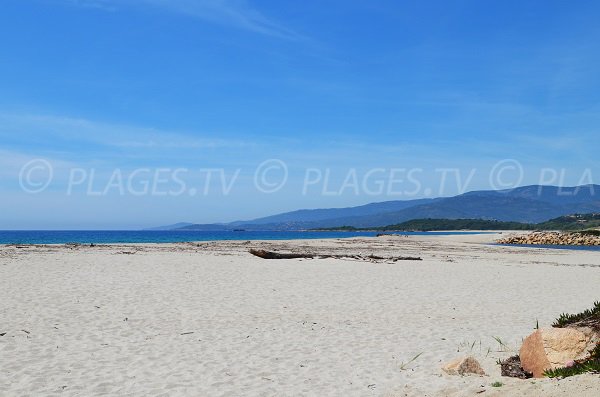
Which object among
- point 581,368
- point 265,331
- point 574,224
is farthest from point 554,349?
point 574,224

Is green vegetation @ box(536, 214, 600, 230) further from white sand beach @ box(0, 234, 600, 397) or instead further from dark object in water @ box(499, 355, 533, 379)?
dark object in water @ box(499, 355, 533, 379)

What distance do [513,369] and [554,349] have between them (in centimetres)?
79

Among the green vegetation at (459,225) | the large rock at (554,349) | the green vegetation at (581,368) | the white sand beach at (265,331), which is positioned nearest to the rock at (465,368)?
the white sand beach at (265,331)

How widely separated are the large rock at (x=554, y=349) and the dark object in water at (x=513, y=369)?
87mm

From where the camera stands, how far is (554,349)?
24.1 feet

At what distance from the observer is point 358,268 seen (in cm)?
2559

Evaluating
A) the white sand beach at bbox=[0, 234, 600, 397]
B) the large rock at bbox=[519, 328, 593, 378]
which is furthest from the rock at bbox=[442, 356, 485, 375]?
the large rock at bbox=[519, 328, 593, 378]

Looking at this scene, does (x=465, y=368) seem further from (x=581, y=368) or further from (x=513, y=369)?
(x=581, y=368)

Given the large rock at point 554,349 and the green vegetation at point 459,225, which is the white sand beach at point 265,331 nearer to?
the large rock at point 554,349

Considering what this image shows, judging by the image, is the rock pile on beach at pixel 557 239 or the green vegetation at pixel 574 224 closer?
the rock pile on beach at pixel 557 239

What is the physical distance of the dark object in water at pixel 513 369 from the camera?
24.8ft

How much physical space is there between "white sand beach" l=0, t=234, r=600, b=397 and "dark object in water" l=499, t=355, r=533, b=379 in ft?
0.75

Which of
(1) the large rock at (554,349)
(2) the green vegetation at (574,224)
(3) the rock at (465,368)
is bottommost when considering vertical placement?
(3) the rock at (465,368)

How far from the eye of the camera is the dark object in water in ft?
24.8
